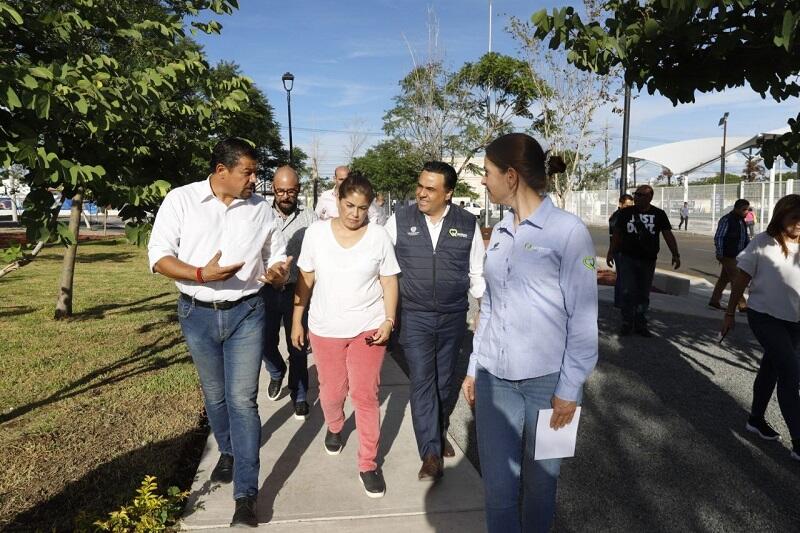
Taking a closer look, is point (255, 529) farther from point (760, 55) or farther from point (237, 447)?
point (760, 55)

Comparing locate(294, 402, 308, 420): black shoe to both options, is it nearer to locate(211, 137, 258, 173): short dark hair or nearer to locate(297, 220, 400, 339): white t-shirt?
locate(297, 220, 400, 339): white t-shirt

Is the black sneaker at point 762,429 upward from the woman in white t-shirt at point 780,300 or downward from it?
downward

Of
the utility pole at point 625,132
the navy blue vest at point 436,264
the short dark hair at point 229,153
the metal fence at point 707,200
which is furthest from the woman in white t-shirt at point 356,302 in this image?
the metal fence at point 707,200

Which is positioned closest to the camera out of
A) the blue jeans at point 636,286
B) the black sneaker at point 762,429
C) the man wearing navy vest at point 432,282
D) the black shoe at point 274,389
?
the man wearing navy vest at point 432,282

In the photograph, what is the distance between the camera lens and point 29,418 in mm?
4793

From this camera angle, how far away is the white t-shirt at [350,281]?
12.0ft

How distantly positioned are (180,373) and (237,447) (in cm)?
303

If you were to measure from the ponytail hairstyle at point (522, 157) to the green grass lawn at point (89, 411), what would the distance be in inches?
105

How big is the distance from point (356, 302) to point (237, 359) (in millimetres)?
751

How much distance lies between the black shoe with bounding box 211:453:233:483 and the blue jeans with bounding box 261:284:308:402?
3.62ft

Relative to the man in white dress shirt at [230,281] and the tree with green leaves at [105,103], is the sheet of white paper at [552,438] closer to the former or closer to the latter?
the man in white dress shirt at [230,281]

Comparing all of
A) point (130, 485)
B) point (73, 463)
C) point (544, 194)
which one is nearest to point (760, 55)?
point (544, 194)

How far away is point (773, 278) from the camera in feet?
13.8

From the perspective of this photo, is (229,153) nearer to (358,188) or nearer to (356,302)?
(358,188)
